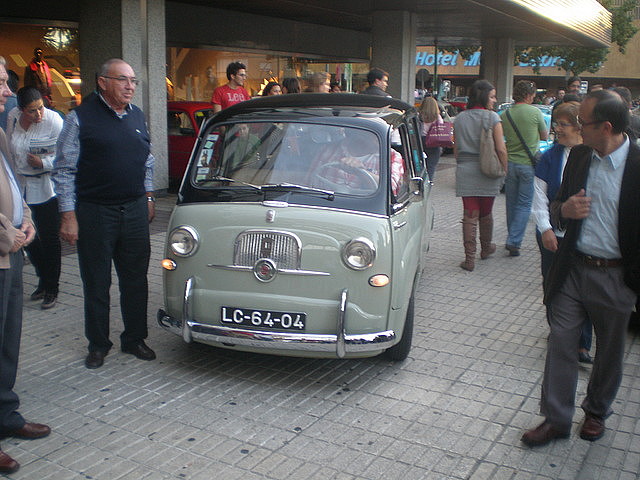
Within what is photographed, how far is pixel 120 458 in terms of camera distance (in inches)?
148

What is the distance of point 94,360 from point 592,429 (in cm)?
329

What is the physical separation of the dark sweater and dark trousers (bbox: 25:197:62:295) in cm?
168

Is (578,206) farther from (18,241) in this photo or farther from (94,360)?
(94,360)

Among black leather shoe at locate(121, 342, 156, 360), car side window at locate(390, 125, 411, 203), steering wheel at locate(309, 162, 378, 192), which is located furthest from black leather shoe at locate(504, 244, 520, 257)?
black leather shoe at locate(121, 342, 156, 360)

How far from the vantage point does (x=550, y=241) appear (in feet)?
13.1

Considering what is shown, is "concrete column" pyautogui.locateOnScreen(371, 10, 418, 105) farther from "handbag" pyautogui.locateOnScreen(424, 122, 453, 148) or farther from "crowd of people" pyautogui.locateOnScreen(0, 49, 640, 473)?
"crowd of people" pyautogui.locateOnScreen(0, 49, 640, 473)

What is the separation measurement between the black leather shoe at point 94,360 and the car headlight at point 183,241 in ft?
3.21

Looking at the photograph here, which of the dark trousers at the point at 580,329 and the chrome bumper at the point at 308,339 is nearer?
the dark trousers at the point at 580,329

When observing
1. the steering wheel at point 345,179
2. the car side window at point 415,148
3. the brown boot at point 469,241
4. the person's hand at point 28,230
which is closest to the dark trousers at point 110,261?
the person's hand at point 28,230

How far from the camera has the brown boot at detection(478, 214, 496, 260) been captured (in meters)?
8.27

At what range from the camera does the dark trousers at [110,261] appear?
188 inches

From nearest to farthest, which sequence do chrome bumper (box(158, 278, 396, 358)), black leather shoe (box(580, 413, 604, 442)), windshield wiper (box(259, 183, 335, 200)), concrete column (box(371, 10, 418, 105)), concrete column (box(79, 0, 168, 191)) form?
1. black leather shoe (box(580, 413, 604, 442))
2. chrome bumper (box(158, 278, 396, 358))
3. windshield wiper (box(259, 183, 335, 200))
4. concrete column (box(79, 0, 168, 191))
5. concrete column (box(371, 10, 418, 105))

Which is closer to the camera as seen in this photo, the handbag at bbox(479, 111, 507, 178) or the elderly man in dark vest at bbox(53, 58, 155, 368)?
the elderly man in dark vest at bbox(53, 58, 155, 368)

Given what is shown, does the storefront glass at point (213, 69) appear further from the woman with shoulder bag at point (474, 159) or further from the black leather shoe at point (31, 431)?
the black leather shoe at point (31, 431)
